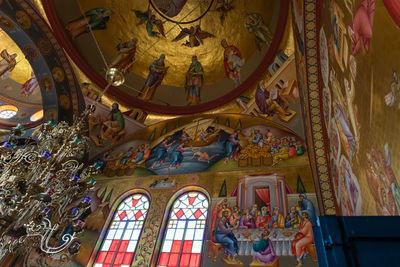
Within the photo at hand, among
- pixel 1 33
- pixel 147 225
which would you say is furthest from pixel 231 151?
pixel 1 33

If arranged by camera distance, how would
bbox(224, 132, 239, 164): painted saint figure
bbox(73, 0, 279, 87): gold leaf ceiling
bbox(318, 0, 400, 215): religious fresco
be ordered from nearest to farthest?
bbox(318, 0, 400, 215): religious fresco → bbox(224, 132, 239, 164): painted saint figure → bbox(73, 0, 279, 87): gold leaf ceiling

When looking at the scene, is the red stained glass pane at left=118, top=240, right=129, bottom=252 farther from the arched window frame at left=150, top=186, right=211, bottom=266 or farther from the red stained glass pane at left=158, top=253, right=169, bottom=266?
the red stained glass pane at left=158, top=253, right=169, bottom=266

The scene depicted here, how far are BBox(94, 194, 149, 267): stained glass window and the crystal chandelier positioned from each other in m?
1.74

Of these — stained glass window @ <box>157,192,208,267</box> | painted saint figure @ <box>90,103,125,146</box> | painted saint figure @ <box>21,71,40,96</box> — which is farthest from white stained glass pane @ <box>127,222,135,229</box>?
painted saint figure @ <box>21,71,40,96</box>

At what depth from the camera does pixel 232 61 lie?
11.2 metres

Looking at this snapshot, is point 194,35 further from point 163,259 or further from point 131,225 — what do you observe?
point 163,259

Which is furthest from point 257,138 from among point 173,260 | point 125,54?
point 125,54

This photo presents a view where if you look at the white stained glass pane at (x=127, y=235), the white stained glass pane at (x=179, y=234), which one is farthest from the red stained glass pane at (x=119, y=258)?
the white stained glass pane at (x=179, y=234)

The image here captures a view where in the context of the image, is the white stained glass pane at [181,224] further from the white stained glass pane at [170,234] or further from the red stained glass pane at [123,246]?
the red stained glass pane at [123,246]

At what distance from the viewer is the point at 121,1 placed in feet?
36.4

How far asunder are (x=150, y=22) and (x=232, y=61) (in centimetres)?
337

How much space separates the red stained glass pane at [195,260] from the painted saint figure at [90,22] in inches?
320

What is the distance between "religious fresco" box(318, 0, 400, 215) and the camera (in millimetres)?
3520

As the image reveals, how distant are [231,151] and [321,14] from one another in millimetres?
4775
